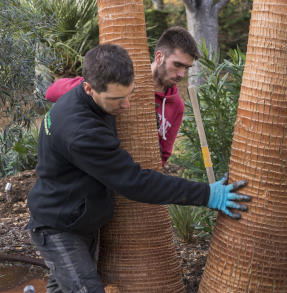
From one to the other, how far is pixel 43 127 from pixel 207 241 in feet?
8.68

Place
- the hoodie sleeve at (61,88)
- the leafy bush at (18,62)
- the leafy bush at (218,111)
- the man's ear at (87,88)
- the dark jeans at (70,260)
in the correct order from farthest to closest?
the leafy bush at (218,111)
the leafy bush at (18,62)
the hoodie sleeve at (61,88)
the dark jeans at (70,260)
the man's ear at (87,88)

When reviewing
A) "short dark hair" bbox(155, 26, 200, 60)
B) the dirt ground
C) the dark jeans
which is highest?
"short dark hair" bbox(155, 26, 200, 60)

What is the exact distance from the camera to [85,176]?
2.57 metres

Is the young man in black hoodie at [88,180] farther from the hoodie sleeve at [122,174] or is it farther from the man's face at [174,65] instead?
the man's face at [174,65]

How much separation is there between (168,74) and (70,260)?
153 centimetres

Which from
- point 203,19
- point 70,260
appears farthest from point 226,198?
point 203,19

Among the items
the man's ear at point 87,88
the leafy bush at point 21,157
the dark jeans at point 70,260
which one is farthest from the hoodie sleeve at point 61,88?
the leafy bush at point 21,157

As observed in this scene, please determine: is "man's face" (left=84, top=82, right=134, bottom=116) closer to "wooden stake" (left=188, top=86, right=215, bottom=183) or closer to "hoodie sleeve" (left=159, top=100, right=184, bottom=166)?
"wooden stake" (left=188, top=86, right=215, bottom=183)

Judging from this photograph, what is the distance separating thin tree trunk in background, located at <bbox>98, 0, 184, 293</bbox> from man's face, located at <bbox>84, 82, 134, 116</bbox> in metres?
0.47

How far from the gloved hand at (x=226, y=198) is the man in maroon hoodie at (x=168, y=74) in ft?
3.60

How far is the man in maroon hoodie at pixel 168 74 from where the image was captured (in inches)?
129

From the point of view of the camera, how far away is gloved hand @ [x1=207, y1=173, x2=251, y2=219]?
256 centimetres

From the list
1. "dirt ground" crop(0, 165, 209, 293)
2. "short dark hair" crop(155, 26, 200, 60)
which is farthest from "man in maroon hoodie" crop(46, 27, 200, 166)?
"dirt ground" crop(0, 165, 209, 293)

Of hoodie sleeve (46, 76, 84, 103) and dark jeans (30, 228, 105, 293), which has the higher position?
hoodie sleeve (46, 76, 84, 103)
